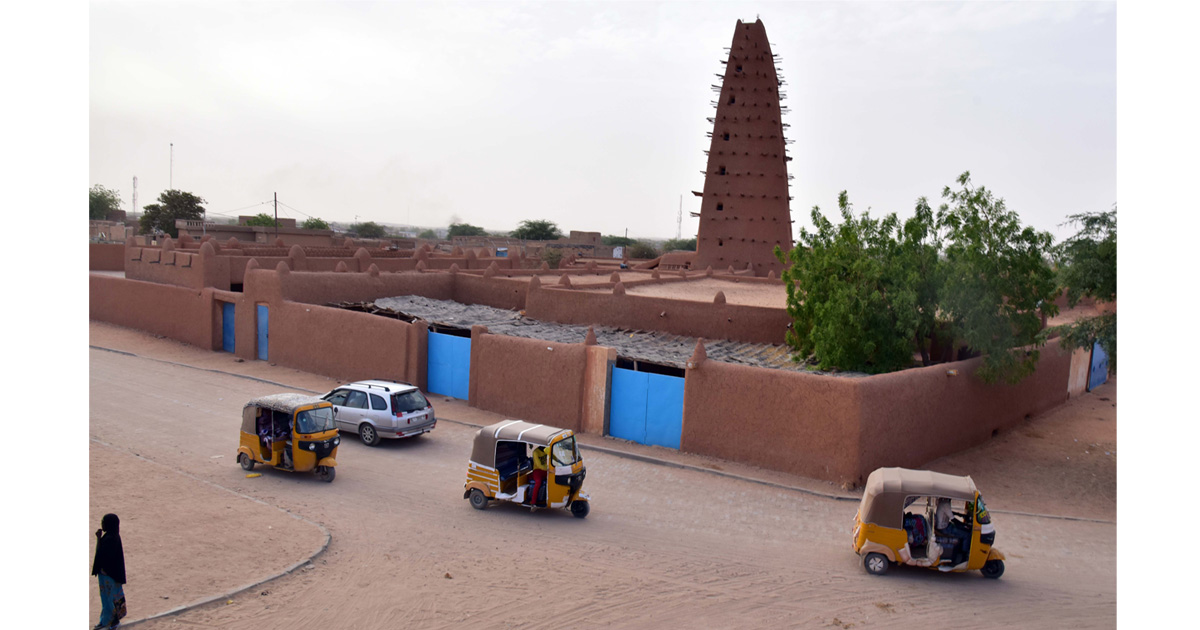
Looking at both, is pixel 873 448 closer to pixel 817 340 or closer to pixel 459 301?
pixel 817 340

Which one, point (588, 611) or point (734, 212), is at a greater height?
point (734, 212)

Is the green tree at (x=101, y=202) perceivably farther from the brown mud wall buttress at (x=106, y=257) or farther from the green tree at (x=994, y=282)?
the green tree at (x=994, y=282)

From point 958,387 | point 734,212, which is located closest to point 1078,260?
point 958,387

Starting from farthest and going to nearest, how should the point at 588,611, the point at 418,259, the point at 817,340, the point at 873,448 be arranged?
the point at 418,259 → the point at 817,340 → the point at 873,448 → the point at 588,611

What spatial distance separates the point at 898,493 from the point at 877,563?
3.25 feet

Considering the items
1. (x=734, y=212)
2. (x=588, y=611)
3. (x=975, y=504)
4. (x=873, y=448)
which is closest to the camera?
(x=588, y=611)

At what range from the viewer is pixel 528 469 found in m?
12.5

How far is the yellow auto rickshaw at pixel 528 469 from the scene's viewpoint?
40.3 feet

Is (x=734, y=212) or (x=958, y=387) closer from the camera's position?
(x=958, y=387)

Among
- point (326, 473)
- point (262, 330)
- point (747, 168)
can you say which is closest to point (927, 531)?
point (326, 473)

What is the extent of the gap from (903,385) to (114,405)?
58.3 feet

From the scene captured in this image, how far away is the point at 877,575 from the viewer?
34.7 ft

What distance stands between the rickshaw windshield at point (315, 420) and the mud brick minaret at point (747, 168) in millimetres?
32090

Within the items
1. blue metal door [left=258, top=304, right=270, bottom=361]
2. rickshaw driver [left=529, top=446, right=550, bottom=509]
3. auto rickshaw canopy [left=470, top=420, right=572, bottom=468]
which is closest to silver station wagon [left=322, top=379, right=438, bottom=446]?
auto rickshaw canopy [left=470, top=420, right=572, bottom=468]
